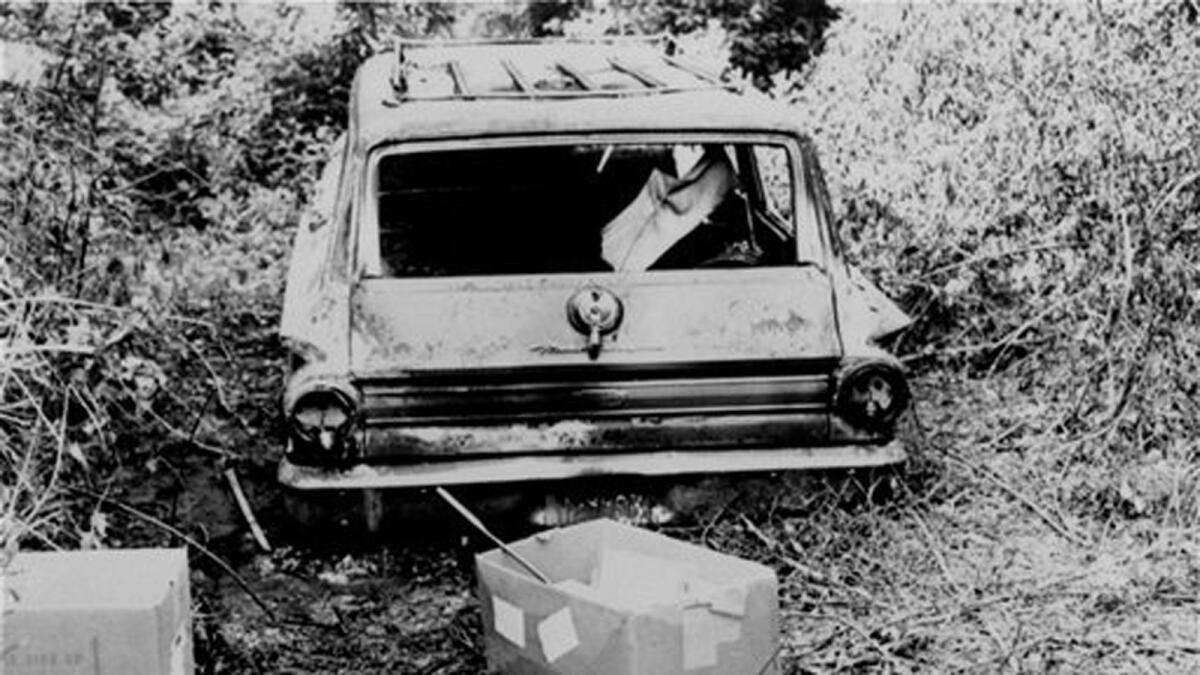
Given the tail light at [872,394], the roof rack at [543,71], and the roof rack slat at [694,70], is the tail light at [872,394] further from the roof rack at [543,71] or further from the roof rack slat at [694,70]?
the roof rack slat at [694,70]

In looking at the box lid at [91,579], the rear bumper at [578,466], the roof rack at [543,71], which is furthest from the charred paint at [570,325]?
the box lid at [91,579]

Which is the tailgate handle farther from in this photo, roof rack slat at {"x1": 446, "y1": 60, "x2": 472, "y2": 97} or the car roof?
roof rack slat at {"x1": 446, "y1": 60, "x2": 472, "y2": 97}

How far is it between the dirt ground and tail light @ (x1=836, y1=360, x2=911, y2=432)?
20 centimetres

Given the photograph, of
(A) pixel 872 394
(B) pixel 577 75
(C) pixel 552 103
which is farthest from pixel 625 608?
(B) pixel 577 75

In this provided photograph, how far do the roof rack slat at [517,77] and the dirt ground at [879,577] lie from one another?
1596 mm

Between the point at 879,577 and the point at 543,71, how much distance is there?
235cm

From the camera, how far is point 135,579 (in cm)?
334

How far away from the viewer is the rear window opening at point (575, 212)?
5.11 metres

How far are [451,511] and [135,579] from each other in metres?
1.30

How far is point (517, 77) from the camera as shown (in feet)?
18.2

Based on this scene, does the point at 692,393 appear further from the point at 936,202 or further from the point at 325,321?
the point at 936,202

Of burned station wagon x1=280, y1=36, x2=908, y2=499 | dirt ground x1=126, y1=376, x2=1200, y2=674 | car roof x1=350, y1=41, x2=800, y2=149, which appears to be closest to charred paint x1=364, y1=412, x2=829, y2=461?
burned station wagon x1=280, y1=36, x2=908, y2=499

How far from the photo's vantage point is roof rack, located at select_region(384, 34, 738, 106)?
5.15 meters

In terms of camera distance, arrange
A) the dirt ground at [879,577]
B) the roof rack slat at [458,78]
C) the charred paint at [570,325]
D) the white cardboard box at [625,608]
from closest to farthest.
Result: the white cardboard box at [625,608]
the dirt ground at [879,577]
the charred paint at [570,325]
the roof rack slat at [458,78]
